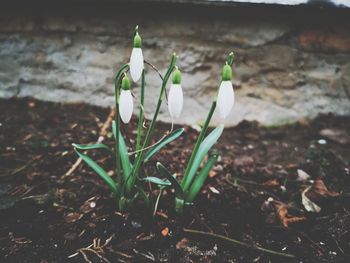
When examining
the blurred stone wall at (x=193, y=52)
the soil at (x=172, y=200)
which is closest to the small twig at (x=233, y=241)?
the soil at (x=172, y=200)

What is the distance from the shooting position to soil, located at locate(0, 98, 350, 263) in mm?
1294

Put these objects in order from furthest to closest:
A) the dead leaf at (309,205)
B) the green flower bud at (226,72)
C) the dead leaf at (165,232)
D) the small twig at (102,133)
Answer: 1. the small twig at (102,133)
2. the dead leaf at (309,205)
3. the dead leaf at (165,232)
4. the green flower bud at (226,72)

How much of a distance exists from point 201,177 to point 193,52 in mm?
868

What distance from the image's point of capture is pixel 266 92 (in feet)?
6.77

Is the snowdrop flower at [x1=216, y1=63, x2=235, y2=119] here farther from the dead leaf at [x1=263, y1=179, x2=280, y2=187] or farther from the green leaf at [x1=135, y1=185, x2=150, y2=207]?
the dead leaf at [x1=263, y1=179, x2=280, y2=187]

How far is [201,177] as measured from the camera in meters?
1.37

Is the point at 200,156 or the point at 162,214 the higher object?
the point at 200,156

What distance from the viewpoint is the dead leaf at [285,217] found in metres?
1.45

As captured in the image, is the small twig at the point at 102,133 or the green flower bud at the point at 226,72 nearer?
the green flower bud at the point at 226,72

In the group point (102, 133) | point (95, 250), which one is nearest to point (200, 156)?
point (95, 250)

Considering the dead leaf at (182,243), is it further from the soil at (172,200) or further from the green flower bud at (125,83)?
the green flower bud at (125,83)

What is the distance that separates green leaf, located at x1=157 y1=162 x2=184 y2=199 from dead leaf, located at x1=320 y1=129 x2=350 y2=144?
3.39 ft

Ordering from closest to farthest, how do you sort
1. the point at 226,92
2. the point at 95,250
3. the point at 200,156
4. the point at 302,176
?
1. the point at 226,92
2. the point at 95,250
3. the point at 200,156
4. the point at 302,176

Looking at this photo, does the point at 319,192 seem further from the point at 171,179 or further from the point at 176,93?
the point at 176,93
